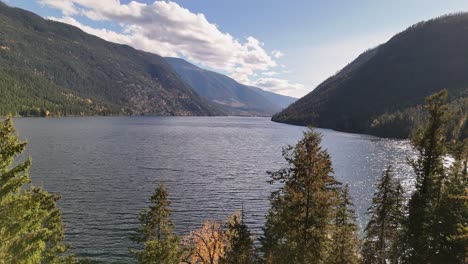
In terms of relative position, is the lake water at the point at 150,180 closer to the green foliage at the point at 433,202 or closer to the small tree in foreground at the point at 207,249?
the small tree in foreground at the point at 207,249

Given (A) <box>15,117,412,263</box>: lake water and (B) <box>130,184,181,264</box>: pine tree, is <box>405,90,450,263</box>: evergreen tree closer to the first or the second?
(B) <box>130,184,181,264</box>: pine tree

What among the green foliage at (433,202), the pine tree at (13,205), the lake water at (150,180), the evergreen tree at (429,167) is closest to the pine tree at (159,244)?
the pine tree at (13,205)

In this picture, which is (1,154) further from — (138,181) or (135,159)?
(135,159)

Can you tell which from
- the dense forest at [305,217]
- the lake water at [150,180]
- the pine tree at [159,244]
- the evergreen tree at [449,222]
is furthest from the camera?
the lake water at [150,180]

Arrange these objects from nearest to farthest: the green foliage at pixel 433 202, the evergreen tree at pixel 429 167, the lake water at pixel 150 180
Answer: the green foliage at pixel 433 202 → the evergreen tree at pixel 429 167 → the lake water at pixel 150 180

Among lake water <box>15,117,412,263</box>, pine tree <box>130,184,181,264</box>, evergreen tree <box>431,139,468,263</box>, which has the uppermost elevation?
evergreen tree <box>431,139,468,263</box>

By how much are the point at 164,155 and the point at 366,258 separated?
347 ft

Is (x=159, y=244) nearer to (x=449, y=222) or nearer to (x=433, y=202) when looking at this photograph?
(x=449, y=222)

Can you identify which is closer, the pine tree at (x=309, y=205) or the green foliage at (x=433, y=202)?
the green foliage at (x=433, y=202)

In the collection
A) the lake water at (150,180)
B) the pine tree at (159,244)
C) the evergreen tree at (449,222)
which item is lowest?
the lake water at (150,180)

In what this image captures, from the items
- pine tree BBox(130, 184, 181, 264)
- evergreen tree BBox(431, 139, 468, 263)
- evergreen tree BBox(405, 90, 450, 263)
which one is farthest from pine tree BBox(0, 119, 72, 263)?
evergreen tree BBox(405, 90, 450, 263)

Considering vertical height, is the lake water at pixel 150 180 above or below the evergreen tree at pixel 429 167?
below

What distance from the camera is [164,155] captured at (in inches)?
5507

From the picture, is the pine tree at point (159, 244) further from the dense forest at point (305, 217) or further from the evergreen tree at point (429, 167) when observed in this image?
the evergreen tree at point (429, 167)
